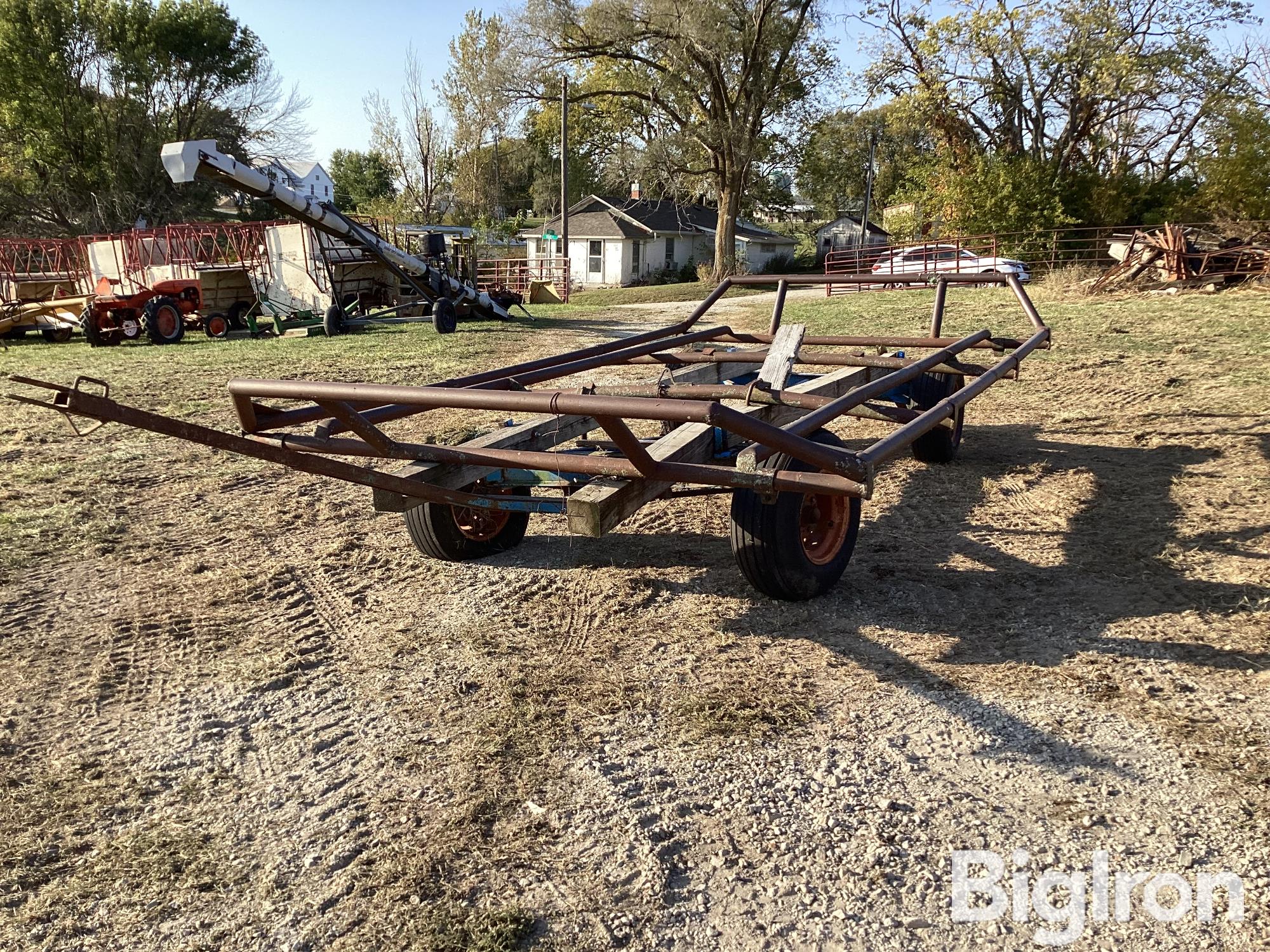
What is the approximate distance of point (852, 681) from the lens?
323 centimetres

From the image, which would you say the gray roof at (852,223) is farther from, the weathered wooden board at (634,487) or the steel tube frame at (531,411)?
the weathered wooden board at (634,487)

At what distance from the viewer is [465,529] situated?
4488mm

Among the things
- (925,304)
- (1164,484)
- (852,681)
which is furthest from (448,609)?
(925,304)

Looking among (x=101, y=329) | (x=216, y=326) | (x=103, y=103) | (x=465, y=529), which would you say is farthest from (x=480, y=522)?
(x=103, y=103)

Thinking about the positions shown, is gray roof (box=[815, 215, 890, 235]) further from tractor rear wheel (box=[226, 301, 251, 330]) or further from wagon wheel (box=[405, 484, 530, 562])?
wagon wheel (box=[405, 484, 530, 562])

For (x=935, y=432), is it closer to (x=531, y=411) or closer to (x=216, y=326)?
(x=531, y=411)

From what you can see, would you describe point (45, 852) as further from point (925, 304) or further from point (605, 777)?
point (925, 304)

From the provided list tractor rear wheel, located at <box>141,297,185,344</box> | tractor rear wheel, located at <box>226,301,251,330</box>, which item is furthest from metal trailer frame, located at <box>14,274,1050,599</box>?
tractor rear wheel, located at <box>226,301,251,330</box>

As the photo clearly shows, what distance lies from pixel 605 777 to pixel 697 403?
117cm

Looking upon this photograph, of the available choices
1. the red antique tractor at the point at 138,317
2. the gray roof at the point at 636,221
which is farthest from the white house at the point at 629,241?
the red antique tractor at the point at 138,317

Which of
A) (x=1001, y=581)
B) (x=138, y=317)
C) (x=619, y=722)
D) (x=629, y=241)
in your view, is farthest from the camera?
(x=629, y=241)

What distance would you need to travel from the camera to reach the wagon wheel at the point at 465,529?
14.1 feet

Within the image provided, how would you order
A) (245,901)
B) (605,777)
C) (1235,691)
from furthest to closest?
(1235,691) → (605,777) → (245,901)

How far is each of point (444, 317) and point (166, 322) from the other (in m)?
4.89
